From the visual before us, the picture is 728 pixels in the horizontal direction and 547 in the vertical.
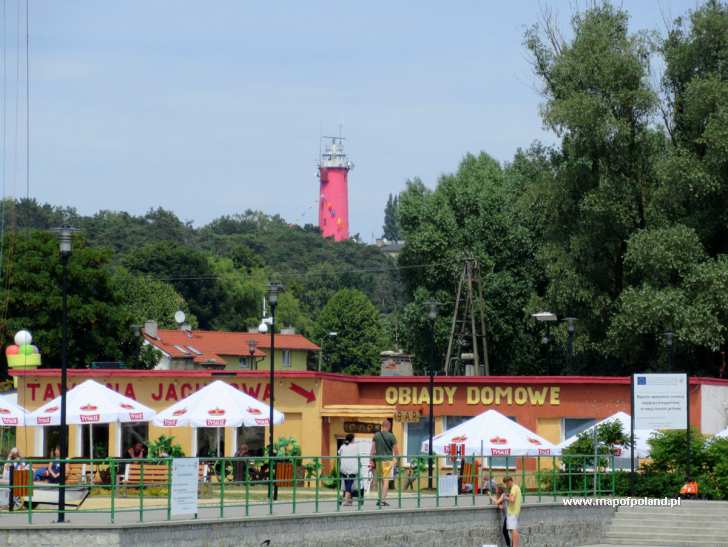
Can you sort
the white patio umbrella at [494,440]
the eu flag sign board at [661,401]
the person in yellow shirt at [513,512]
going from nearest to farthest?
the person in yellow shirt at [513,512] < the eu flag sign board at [661,401] < the white patio umbrella at [494,440]

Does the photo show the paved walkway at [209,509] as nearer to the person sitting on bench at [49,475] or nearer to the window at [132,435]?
the person sitting on bench at [49,475]

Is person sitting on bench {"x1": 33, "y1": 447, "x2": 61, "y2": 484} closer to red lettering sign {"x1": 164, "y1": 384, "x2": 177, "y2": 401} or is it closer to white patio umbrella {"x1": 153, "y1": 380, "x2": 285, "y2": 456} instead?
white patio umbrella {"x1": 153, "y1": 380, "x2": 285, "y2": 456}

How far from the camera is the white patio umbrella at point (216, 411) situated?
35688mm

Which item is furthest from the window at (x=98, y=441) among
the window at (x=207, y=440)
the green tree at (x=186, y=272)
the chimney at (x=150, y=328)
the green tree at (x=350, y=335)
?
the green tree at (x=350, y=335)

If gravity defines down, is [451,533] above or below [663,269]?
below

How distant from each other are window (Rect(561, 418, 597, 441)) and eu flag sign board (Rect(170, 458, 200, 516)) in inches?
869

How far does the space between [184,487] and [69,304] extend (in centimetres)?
4849

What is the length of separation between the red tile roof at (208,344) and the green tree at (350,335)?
73.0 feet

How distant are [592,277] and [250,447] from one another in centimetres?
1544

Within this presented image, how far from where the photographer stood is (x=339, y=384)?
46.4m

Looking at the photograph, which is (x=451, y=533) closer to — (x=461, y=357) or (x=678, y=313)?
(x=678, y=313)

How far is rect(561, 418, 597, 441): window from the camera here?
146 ft

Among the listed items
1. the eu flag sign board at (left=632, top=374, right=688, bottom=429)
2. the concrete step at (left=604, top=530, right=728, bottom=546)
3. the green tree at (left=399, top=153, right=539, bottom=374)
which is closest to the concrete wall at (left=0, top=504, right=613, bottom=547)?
the concrete step at (left=604, top=530, right=728, bottom=546)

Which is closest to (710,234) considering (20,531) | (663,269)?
(663,269)
